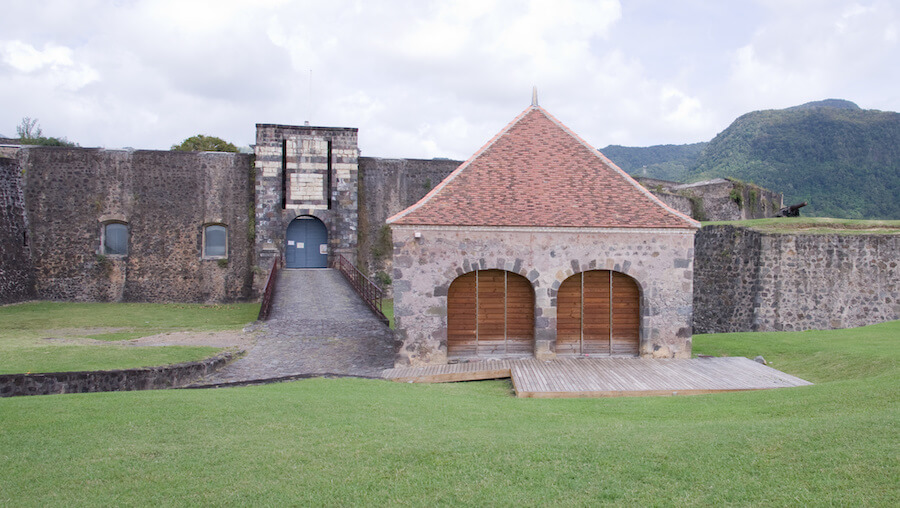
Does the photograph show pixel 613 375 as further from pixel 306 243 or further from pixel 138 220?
pixel 138 220

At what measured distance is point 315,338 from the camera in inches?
620

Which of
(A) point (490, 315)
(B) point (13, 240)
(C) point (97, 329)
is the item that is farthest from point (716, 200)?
(B) point (13, 240)

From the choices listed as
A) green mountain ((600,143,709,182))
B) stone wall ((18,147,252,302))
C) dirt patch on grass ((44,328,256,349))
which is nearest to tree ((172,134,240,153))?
stone wall ((18,147,252,302))

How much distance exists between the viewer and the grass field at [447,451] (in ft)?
15.4

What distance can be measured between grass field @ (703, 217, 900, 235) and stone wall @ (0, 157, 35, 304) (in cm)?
2579

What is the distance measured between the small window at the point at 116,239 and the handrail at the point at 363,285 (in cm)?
869

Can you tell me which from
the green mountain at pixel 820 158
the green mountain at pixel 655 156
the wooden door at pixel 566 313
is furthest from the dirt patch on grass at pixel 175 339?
the green mountain at pixel 655 156

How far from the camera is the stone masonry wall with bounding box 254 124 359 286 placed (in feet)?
82.1

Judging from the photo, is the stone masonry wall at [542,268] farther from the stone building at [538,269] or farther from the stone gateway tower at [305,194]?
the stone gateway tower at [305,194]

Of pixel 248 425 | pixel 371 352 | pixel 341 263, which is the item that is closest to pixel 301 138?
pixel 341 263

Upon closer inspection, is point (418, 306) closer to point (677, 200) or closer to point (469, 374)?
point (469, 374)

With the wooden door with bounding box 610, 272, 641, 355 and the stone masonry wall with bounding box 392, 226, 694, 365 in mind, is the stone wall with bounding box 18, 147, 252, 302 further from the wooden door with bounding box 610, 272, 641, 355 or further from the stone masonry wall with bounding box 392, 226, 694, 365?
the wooden door with bounding box 610, 272, 641, 355

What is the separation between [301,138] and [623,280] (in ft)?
53.6

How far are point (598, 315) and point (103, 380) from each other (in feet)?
31.4
